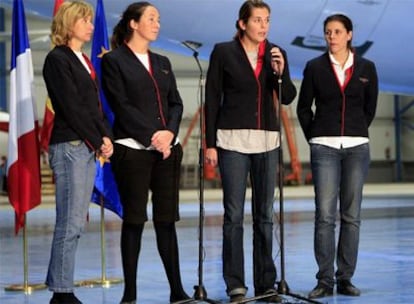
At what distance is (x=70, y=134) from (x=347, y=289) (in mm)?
2267

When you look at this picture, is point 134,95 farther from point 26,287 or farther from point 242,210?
point 26,287

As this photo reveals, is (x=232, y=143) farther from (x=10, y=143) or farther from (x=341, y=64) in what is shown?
(x=10, y=143)

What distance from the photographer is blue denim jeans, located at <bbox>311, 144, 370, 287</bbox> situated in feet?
23.4

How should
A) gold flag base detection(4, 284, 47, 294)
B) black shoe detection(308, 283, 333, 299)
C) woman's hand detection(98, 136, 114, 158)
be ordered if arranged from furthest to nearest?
gold flag base detection(4, 284, 47, 294)
black shoe detection(308, 283, 333, 299)
woman's hand detection(98, 136, 114, 158)

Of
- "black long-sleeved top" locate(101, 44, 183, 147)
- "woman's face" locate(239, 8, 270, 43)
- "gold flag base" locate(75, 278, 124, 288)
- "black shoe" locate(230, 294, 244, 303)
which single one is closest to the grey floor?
"gold flag base" locate(75, 278, 124, 288)

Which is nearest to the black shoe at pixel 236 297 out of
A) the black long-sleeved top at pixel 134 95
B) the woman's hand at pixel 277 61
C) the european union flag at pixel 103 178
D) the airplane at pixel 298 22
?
the black long-sleeved top at pixel 134 95

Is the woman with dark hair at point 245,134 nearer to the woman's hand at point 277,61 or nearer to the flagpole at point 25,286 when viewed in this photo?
the woman's hand at point 277,61

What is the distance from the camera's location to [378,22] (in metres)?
14.0

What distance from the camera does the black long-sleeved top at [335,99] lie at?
7.19m

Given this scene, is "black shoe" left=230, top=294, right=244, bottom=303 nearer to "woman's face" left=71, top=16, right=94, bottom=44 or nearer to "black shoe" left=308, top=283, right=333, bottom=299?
"black shoe" left=308, top=283, right=333, bottom=299

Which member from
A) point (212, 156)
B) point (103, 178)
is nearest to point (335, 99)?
point (212, 156)

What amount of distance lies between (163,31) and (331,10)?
2.55 m

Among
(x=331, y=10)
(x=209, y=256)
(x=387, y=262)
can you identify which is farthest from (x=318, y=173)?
(x=331, y=10)

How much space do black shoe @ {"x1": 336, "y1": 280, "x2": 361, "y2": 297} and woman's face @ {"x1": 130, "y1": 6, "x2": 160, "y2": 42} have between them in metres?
2.23
